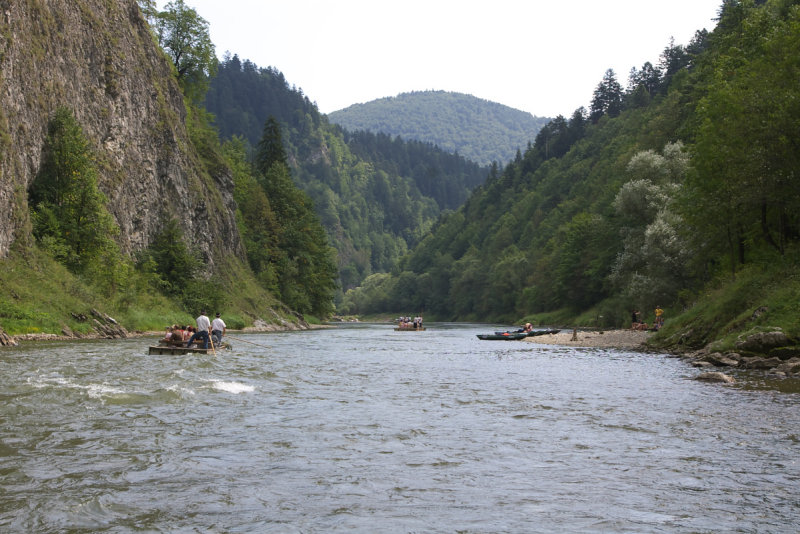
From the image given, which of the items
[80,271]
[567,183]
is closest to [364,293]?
[567,183]

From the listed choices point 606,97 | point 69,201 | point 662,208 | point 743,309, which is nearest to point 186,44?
point 69,201

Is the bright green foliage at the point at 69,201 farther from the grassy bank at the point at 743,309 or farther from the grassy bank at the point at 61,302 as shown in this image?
the grassy bank at the point at 743,309

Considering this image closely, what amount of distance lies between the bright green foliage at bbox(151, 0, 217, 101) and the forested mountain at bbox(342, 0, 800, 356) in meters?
50.0

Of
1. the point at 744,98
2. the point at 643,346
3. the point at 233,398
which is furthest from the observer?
the point at 643,346

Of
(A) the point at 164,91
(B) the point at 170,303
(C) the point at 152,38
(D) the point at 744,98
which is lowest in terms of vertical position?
(B) the point at 170,303

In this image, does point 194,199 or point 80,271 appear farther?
point 194,199

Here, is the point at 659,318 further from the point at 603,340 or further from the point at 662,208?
the point at 662,208

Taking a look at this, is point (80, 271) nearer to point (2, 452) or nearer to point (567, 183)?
point (2, 452)

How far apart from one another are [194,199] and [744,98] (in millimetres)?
51279

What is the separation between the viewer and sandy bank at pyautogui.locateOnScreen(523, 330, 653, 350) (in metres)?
44.2

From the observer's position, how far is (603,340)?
161 ft

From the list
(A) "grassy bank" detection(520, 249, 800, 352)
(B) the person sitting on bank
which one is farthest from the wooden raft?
(A) "grassy bank" detection(520, 249, 800, 352)

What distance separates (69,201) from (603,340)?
37.4m

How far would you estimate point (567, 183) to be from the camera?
13188 centimetres
